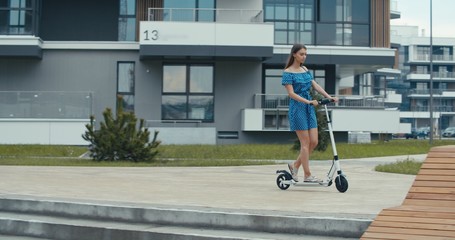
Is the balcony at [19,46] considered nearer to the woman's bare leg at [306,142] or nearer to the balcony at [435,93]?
the woman's bare leg at [306,142]

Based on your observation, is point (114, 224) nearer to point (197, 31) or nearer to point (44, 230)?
point (44, 230)

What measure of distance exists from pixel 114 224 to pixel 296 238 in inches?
77.3

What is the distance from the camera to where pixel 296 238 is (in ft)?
19.9

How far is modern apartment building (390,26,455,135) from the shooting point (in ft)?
362

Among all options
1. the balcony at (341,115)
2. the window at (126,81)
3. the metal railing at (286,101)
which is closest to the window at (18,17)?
the window at (126,81)

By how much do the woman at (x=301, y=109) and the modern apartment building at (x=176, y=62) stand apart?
21.2 meters

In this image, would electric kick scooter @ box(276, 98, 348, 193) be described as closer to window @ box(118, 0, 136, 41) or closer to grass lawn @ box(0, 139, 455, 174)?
grass lawn @ box(0, 139, 455, 174)

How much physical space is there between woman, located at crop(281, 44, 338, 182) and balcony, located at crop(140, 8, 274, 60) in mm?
21158

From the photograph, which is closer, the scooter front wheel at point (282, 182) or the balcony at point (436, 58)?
the scooter front wheel at point (282, 182)

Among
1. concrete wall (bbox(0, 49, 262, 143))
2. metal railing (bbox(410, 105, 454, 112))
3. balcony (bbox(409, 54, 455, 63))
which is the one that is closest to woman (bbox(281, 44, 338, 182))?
concrete wall (bbox(0, 49, 262, 143))

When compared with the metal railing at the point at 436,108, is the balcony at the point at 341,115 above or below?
below

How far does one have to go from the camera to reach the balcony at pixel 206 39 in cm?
3009

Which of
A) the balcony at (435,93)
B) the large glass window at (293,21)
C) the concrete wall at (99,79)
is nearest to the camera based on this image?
the concrete wall at (99,79)

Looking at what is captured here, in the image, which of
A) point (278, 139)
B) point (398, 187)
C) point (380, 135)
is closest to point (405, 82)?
point (380, 135)
